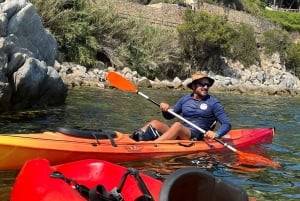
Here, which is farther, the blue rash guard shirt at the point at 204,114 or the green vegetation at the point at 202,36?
the green vegetation at the point at 202,36

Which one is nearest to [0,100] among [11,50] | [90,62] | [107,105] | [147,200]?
[11,50]

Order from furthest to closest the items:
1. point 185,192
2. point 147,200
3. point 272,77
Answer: point 272,77
point 147,200
point 185,192

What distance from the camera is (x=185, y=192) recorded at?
9.35ft

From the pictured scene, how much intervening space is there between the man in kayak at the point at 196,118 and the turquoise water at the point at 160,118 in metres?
0.39

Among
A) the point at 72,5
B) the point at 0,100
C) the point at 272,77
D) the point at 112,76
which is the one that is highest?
the point at 72,5

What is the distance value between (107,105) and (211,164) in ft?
21.0

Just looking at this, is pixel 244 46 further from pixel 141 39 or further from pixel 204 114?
pixel 204 114

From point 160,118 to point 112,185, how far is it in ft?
24.0

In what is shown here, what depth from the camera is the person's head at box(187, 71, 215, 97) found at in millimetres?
6720

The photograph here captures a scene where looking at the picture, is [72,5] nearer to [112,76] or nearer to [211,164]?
[112,76]

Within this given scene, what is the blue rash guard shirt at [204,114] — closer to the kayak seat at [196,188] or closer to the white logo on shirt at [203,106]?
the white logo on shirt at [203,106]

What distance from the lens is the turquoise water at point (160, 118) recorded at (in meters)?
5.33

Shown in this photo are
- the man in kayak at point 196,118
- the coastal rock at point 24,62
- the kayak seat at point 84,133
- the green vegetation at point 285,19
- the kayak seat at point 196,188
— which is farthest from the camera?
the green vegetation at point 285,19

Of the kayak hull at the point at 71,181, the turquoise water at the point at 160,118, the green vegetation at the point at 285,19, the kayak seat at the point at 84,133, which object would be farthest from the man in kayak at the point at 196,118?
the green vegetation at the point at 285,19
